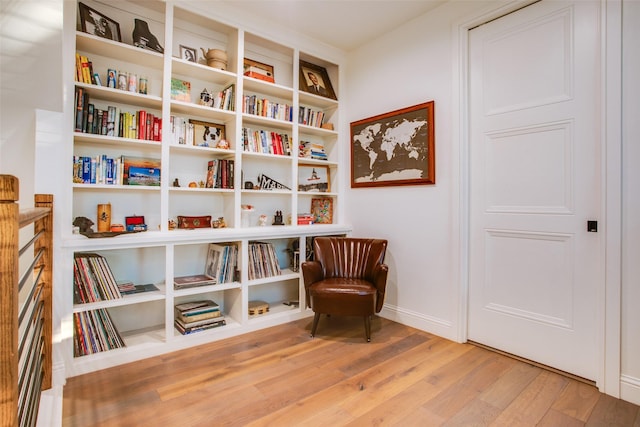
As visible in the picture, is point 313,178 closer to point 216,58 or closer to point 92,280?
point 216,58

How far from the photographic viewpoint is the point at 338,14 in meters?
2.80

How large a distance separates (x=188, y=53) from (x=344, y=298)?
2.33 metres

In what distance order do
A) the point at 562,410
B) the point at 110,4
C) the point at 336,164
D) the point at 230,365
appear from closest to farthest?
the point at 562,410, the point at 230,365, the point at 110,4, the point at 336,164

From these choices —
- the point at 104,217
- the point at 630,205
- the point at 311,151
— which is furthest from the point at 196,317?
the point at 630,205

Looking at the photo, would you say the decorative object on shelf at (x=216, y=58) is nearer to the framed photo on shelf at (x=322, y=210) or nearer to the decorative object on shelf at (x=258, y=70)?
the decorative object on shelf at (x=258, y=70)

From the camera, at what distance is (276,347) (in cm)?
246

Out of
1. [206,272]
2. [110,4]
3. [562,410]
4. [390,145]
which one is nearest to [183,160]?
[206,272]

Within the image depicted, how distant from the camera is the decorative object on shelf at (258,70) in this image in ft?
9.71

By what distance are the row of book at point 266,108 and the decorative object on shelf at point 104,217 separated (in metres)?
1.32

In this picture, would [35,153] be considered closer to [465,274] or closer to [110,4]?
[110,4]

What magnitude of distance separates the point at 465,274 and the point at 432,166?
0.89 m

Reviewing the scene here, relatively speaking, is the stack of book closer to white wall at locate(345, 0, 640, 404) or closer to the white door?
white wall at locate(345, 0, 640, 404)

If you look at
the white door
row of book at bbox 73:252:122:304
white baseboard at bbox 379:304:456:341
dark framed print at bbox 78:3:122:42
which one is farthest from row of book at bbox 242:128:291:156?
white baseboard at bbox 379:304:456:341

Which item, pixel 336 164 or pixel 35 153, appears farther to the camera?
pixel 336 164
